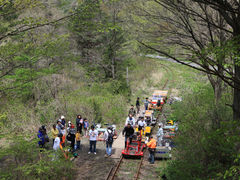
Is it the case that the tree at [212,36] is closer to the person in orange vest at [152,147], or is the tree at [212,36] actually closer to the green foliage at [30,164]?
the person in orange vest at [152,147]

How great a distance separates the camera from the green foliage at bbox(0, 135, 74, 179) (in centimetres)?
896

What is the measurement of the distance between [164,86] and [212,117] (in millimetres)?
22479

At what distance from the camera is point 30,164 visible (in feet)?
32.8

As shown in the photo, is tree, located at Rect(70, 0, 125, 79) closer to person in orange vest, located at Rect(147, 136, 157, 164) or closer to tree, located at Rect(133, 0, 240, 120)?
tree, located at Rect(133, 0, 240, 120)

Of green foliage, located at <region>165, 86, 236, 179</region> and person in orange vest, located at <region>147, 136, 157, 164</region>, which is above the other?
green foliage, located at <region>165, 86, 236, 179</region>

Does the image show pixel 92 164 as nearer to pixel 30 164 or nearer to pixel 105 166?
pixel 105 166

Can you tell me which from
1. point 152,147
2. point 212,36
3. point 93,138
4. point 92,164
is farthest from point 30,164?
point 212,36

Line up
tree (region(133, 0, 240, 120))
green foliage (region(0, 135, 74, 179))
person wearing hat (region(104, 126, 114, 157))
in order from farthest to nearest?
person wearing hat (region(104, 126, 114, 157))
green foliage (region(0, 135, 74, 179))
tree (region(133, 0, 240, 120))

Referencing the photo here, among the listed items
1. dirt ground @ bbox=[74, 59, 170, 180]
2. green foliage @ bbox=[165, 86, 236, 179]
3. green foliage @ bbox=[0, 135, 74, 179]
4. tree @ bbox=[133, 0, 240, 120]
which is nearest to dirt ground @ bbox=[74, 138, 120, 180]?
dirt ground @ bbox=[74, 59, 170, 180]

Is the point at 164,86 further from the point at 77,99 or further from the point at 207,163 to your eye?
the point at 207,163

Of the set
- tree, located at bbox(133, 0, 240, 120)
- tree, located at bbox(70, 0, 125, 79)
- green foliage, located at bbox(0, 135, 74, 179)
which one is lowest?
green foliage, located at bbox(0, 135, 74, 179)

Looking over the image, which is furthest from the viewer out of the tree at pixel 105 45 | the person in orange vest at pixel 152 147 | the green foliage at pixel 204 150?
the tree at pixel 105 45

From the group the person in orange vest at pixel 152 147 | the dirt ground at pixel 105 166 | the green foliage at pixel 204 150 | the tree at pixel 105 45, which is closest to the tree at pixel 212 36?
the green foliage at pixel 204 150

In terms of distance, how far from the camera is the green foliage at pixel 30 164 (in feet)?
29.4
